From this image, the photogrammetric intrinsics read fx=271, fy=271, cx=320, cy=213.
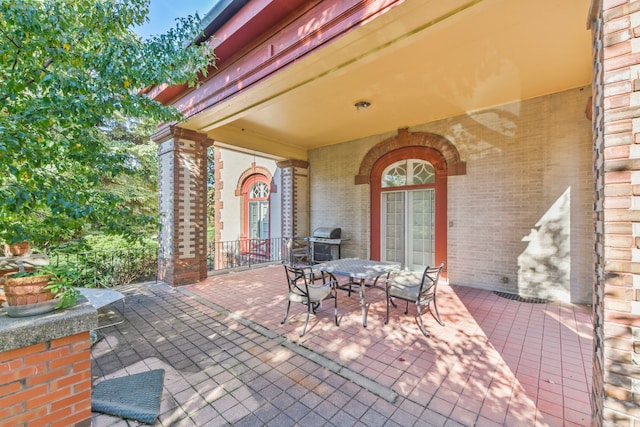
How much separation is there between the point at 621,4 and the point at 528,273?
4.60m

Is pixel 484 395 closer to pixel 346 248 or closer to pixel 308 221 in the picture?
pixel 346 248

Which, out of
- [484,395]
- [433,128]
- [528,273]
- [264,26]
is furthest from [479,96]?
[484,395]

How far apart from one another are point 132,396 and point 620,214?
3.38m

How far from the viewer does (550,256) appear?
182 inches

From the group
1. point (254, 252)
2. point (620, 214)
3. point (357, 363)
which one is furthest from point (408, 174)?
point (254, 252)

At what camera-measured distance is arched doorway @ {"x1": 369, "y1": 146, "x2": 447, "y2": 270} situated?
19.2ft

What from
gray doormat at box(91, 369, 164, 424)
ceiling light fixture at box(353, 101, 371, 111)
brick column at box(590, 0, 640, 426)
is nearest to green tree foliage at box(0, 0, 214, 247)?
gray doormat at box(91, 369, 164, 424)

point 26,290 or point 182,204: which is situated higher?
point 182,204

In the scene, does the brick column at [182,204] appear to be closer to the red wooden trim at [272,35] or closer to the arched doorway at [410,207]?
the red wooden trim at [272,35]

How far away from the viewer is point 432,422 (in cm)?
192

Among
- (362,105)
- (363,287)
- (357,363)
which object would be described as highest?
(362,105)

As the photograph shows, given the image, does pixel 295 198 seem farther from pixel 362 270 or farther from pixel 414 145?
pixel 362 270

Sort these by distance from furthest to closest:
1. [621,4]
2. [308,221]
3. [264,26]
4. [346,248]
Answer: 1. [308,221]
2. [346,248]
3. [264,26]
4. [621,4]

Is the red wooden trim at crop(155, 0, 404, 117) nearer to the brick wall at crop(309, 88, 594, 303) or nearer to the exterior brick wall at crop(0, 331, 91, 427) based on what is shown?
the exterior brick wall at crop(0, 331, 91, 427)
